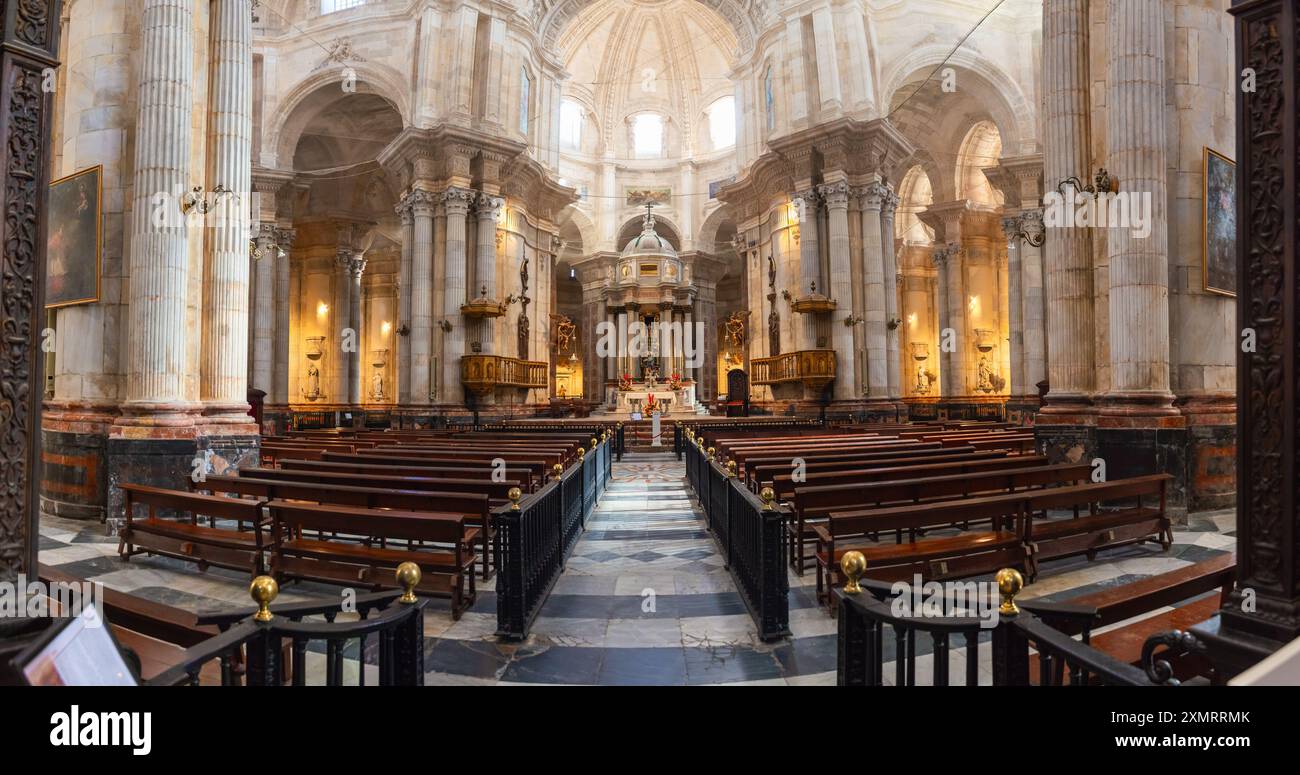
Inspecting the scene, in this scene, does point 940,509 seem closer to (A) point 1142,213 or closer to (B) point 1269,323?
(B) point 1269,323

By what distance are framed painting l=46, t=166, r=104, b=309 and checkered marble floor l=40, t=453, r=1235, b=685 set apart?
3009mm

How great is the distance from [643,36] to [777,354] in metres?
23.3

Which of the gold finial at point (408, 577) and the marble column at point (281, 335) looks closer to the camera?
the gold finial at point (408, 577)

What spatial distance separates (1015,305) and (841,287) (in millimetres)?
7421

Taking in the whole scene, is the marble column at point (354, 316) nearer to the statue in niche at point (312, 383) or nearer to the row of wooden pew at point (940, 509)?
the statue in niche at point (312, 383)

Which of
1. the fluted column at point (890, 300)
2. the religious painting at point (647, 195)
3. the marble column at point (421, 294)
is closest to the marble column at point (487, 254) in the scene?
the marble column at point (421, 294)

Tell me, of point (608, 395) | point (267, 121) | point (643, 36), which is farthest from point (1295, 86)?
point (643, 36)

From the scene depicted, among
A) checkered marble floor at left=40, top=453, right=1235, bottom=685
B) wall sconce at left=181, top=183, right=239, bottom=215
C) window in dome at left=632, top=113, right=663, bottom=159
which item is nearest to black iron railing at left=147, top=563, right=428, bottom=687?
checkered marble floor at left=40, top=453, right=1235, bottom=685

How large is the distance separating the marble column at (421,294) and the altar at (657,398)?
328 inches

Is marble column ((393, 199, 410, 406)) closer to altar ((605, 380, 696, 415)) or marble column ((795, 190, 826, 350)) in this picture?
altar ((605, 380, 696, 415))

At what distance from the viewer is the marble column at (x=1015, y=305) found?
21547mm

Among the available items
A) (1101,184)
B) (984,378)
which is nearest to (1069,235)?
(1101,184)

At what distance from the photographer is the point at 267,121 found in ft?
70.5

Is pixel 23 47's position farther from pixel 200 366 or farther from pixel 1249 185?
pixel 200 366
